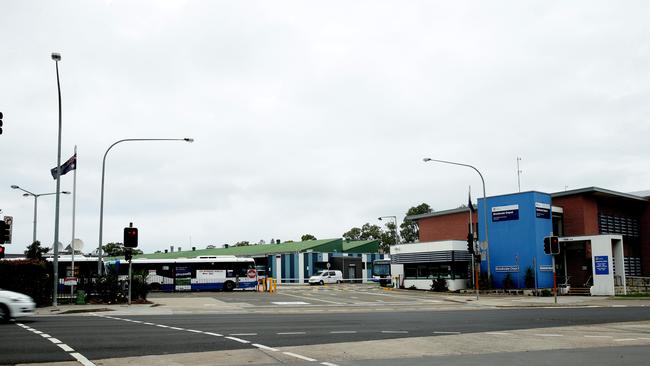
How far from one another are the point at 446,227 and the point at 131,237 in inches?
1349

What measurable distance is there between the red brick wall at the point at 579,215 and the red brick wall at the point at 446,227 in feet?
24.6

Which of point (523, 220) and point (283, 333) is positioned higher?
point (523, 220)

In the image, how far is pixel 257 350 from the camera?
12.5 meters

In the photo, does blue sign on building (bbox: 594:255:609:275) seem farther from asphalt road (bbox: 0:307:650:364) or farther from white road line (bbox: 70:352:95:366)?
white road line (bbox: 70:352:95:366)

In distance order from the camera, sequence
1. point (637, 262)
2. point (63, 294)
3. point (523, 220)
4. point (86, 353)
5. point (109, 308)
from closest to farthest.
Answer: point (86, 353)
point (109, 308)
point (63, 294)
point (523, 220)
point (637, 262)

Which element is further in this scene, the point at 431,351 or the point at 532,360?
the point at 431,351

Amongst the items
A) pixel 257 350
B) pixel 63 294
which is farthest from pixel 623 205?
pixel 257 350

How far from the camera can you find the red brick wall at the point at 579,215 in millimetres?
47219

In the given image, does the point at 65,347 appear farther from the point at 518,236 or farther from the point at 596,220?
the point at 596,220

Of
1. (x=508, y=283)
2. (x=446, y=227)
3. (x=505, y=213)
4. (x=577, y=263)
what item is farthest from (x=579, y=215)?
(x=446, y=227)

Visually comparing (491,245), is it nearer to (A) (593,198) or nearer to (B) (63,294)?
(A) (593,198)

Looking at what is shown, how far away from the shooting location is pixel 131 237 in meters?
28.8

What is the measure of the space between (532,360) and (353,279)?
71.0 metres

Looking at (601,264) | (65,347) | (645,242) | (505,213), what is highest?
(505,213)
